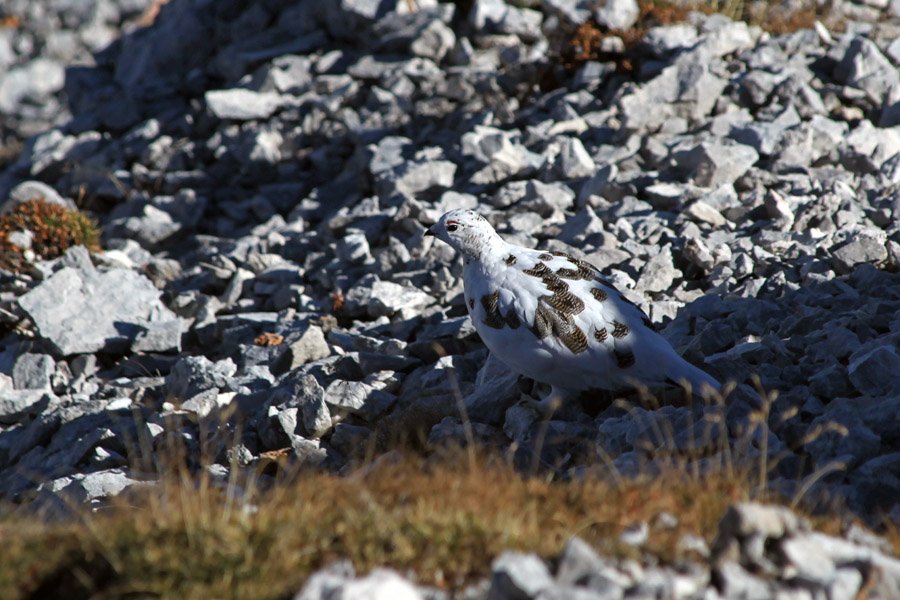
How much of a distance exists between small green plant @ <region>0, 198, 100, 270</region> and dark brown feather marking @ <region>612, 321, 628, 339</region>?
693cm

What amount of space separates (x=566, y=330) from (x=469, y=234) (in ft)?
3.56

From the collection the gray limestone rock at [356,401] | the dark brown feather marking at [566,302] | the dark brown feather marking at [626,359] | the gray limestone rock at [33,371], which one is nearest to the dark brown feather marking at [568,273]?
the dark brown feather marking at [566,302]

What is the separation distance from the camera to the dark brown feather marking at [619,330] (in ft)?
18.2

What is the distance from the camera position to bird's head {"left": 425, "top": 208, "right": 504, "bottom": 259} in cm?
609

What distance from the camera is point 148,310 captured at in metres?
8.93

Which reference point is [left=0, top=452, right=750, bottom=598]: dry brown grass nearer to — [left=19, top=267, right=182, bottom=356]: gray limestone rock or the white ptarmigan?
the white ptarmigan

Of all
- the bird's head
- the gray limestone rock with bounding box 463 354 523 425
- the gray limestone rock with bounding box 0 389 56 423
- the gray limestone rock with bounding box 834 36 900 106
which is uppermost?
the bird's head

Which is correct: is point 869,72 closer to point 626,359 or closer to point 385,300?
point 385,300

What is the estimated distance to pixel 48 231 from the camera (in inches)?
393

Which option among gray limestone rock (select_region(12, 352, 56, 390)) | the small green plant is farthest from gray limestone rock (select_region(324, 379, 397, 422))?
the small green plant

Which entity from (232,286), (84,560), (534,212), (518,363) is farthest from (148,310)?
(84,560)

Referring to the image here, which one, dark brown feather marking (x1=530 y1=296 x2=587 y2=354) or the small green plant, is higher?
dark brown feather marking (x1=530 y1=296 x2=587 y2=354)

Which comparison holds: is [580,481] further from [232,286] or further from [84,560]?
[232,286]

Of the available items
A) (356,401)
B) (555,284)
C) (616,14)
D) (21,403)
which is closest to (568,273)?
(555,284)
